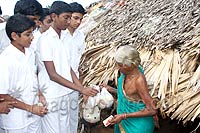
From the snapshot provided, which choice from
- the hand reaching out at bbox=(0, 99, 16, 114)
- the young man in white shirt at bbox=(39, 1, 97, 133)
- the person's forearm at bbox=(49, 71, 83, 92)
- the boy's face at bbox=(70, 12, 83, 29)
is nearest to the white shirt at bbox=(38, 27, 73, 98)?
the young man in white shirt at bbox=(39, 1, 97, 133)

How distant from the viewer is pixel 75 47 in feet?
15.1

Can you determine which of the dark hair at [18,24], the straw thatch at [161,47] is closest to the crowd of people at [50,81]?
the dark hair at [18,24]

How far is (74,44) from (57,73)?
2.41 feet

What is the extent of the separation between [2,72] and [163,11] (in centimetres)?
246

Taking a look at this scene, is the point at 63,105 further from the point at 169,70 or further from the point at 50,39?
the point at 169,70

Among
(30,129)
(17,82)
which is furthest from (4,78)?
(30,129)

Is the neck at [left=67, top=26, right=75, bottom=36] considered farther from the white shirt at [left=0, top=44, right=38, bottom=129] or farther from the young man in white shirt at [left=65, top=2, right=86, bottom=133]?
the white shirt at [left=0, top=44, right=38, bottom=129]

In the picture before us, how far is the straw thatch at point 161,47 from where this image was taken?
3.59 m

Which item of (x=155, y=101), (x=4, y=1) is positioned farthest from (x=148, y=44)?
(x=4, y=1)

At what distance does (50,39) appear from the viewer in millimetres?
3936

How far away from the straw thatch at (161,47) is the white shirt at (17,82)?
1.11 meters

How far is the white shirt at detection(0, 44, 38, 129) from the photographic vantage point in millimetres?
3303

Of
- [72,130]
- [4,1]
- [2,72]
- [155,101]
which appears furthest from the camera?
[4,1]

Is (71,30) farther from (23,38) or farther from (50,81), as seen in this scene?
(23,38)
